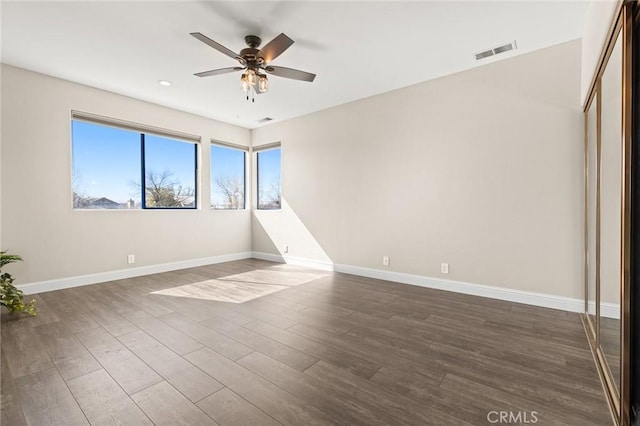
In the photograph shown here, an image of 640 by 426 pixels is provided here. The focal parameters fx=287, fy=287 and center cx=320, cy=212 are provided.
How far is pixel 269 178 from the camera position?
5.99 m

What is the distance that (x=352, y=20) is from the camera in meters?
2.58

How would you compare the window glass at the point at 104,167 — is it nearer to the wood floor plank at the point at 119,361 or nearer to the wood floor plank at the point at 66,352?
the wood floor plank at the point at 66,352

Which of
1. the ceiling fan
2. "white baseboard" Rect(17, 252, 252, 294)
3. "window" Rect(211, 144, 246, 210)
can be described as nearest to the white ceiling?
the ceiling fan

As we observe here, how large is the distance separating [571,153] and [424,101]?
5.67ft

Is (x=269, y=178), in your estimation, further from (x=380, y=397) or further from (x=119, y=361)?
(x=380, y=397)

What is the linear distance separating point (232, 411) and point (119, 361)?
3.47 feet

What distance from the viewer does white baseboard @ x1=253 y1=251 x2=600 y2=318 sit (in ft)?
9.53

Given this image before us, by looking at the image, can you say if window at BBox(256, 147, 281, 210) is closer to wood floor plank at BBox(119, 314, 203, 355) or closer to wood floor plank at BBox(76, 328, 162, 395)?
wood floor plank at BBox(119, 314, 203, 355)

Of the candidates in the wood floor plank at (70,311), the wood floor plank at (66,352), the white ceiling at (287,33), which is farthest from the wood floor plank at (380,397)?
the white ceiling at (287,33)

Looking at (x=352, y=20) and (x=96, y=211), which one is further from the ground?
(x=352, y=20)

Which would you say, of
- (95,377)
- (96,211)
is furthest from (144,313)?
(96,211)

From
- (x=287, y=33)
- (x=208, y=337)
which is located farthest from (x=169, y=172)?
(x=208, y=337)

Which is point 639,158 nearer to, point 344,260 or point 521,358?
point 521,358
